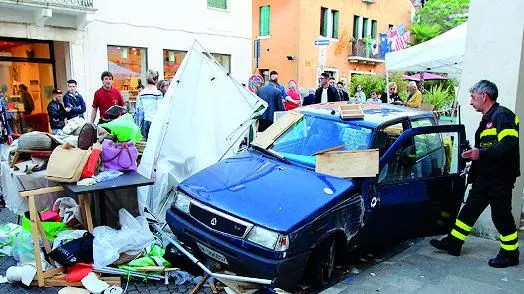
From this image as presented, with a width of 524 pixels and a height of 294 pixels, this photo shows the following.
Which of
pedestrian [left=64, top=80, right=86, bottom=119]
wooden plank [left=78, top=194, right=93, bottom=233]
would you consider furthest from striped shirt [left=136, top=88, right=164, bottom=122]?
wooden plank [left=78, top=194, right=93, bottom=233]

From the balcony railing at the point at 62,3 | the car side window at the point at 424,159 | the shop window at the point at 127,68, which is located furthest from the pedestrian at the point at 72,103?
the car side window at the point at 424,159

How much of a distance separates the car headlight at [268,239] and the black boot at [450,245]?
2.26 m

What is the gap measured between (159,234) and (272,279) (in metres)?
1.87

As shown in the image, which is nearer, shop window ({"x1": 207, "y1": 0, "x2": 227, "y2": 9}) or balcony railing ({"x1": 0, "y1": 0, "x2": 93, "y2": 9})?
balcony railing ({"x1": 0, "y1": 0, "x2": 93, "y2": 9})

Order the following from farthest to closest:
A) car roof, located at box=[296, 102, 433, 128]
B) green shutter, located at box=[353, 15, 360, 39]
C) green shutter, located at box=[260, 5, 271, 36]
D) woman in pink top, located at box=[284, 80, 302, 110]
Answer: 1. green shutter, located at box=[353, 15, 360, 39]
2. green shutter, located at box=[260, 5, 271, 36]
3. woman in pink top, located at box=[284, 80, 302, 110]
4. car roof, located at box=[296, 102, 433, 128]

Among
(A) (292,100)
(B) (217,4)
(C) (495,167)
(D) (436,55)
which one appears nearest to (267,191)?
(C) (495,167)

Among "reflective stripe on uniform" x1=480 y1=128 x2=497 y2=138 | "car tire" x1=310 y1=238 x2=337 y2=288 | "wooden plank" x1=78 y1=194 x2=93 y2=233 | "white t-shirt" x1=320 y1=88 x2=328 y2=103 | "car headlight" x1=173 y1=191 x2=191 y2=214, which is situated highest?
"white t-shirt" x1=320 y1=88 x2=328 y2=103

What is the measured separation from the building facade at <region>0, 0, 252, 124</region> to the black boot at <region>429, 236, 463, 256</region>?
10.3 metres

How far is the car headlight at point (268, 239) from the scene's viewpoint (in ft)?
11.4

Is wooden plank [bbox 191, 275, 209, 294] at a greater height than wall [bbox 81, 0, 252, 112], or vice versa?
wall [bbox 81, 0, 252, 112]

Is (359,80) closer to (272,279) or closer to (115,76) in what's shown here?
(115,76)

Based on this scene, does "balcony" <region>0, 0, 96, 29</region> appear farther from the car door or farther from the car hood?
the car door

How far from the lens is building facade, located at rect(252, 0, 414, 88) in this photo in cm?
2414

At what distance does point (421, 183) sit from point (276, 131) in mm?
1755
